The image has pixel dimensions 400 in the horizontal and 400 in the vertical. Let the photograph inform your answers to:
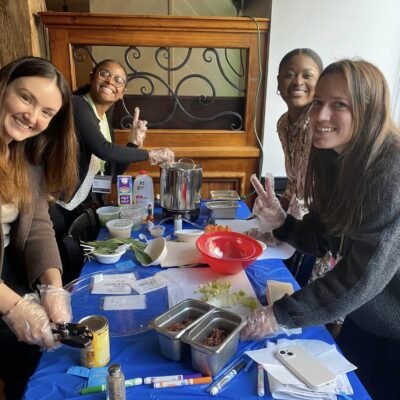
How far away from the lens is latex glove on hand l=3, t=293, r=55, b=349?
880 millimetres

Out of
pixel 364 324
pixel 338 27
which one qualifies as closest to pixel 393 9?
pixel 338 27

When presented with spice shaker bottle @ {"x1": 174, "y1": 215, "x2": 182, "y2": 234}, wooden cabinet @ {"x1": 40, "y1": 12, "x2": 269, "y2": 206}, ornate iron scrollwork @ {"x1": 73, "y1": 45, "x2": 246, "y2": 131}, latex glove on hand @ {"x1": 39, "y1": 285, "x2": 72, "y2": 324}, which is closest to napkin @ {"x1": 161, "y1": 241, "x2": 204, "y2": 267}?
spice shaker bottle @ {"x1": 174, "y1": 215, "x2": 182, "y2": 234}

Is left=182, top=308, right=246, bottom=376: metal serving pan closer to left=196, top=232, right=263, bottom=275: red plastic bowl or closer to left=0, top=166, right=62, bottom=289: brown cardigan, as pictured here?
left=196, top=232, right=263, bottom=275: red plastic bowl

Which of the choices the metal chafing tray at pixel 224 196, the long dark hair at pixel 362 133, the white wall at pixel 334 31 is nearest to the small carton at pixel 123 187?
the metal chafing tray at pixel 224 196

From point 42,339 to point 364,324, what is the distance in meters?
0.93

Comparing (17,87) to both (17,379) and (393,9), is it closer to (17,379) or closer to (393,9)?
(17,379)

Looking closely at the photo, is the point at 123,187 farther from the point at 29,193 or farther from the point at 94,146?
the point at 29,193

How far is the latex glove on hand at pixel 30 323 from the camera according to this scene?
880 millimetres

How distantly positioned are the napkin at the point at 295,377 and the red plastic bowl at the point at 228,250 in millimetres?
336

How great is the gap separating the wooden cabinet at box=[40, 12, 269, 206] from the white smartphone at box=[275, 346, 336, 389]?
1.81 metres

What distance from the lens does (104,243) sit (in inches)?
54.1

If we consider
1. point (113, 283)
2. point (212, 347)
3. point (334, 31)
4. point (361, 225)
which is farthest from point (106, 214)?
point (334, 31)

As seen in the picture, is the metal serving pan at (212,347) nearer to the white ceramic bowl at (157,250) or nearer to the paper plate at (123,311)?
the paper plate at (123,311)

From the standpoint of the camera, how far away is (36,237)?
1.30 m
